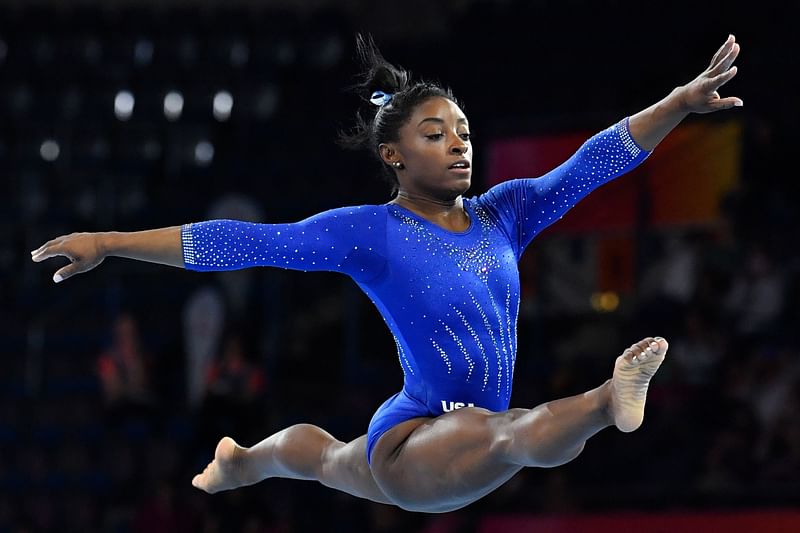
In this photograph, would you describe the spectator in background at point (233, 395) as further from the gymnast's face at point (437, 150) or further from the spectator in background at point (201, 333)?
the gymnast's face at point (437, 150)

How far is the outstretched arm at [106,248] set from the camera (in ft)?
11.8

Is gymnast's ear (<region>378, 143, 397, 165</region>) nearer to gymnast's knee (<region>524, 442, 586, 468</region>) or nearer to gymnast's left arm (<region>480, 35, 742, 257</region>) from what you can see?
gymnast's left arm (<region>480, 35, 742, 257</region>)

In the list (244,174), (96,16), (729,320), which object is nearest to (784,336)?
(729,320)

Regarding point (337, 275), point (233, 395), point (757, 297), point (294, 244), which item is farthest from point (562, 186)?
point (337, 275)

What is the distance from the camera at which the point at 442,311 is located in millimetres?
3875

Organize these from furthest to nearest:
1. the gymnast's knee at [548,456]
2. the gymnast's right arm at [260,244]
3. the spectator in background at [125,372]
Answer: the spectator in background at [125,372] < the gymnast's right arm at [260,244] < the gymnast's knee at [548,456]

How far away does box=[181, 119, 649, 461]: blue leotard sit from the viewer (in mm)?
3816

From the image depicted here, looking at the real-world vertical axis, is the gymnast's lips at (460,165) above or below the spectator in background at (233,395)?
above

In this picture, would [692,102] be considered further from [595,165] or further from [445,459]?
[445,459]

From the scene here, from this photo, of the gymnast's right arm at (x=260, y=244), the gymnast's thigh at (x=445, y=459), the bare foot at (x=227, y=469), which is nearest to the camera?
the gymnast's thigh at (x=445, y=459)

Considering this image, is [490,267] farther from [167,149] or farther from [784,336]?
[167,149]

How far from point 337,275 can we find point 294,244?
19.0 ft

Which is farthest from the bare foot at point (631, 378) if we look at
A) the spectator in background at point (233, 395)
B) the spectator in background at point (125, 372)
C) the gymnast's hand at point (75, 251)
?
the spectator in background at point (125, 372)

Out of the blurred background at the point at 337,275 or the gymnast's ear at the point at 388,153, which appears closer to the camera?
the gymnast's ear at the point at 388,153
